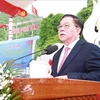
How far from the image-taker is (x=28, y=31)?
10.5 ft

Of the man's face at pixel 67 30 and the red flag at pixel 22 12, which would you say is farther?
the red flag at pixel 22 12

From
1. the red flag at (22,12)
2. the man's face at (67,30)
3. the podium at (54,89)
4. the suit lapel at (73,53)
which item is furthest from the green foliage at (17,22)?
the podium at (54,89)

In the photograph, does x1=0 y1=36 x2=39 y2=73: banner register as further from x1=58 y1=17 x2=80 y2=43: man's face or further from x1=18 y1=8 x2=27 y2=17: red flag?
x1=58 y1=17 x2=80 y2=43: man's face

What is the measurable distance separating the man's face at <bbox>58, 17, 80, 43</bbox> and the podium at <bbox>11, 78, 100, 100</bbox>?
755 millimetres

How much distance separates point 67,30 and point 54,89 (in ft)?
2.93

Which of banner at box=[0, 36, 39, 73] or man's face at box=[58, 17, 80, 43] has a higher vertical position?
man's face at box=[58, 17, 80, 43]

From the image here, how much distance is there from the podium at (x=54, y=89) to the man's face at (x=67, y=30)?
76 cm

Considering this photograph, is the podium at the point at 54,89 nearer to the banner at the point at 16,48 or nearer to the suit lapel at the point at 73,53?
the suit lapel at the point at 73,53

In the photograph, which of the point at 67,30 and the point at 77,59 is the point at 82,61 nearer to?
the point at 77,59

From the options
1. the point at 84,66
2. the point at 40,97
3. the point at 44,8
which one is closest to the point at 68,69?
the point at 84,66

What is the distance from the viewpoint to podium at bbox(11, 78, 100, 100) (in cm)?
73

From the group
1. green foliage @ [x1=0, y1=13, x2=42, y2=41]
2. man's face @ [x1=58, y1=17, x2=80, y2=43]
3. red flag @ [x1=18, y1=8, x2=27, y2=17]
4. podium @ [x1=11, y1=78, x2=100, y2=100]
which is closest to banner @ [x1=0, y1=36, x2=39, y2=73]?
green foliage @ [x1=0, y1=13, x2=42, y2=41]

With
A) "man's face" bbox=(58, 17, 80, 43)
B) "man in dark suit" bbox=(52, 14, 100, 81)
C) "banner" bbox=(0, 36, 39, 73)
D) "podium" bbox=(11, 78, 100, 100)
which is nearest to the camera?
"podium" bbox=(11, 78, 100, 100)

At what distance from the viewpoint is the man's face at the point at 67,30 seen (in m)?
1.62
